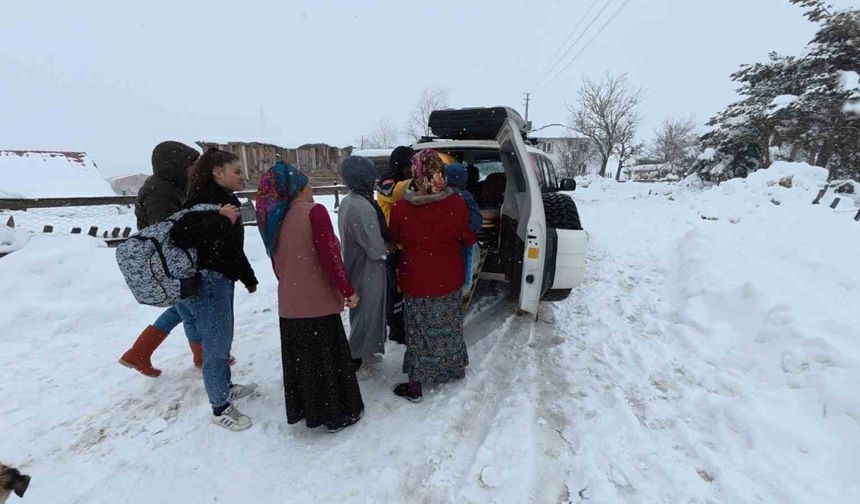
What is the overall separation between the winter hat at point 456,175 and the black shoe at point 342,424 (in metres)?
1.86

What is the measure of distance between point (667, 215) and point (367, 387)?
10389mm

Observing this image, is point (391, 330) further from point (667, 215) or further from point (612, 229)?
point (667, 215)

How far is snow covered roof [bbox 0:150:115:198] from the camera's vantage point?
14.4m

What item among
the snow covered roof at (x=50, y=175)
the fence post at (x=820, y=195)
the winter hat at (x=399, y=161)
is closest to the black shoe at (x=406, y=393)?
the winter hat at (x=399, y=161)

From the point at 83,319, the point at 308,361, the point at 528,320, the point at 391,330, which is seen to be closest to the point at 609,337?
the point at 528,320

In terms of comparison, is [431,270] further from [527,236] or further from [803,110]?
[803,110]

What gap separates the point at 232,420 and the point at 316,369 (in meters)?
0.73

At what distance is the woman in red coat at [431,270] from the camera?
266 centimetres

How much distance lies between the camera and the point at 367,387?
304 centimetres

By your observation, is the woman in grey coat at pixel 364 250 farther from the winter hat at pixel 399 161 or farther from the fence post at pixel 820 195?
the fence post at pixel 820 195

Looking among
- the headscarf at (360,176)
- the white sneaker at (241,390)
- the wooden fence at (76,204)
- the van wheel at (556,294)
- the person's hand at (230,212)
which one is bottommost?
the white sneaker at (241,390)

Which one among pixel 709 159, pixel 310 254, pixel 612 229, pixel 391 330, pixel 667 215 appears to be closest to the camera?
pixel 310 254

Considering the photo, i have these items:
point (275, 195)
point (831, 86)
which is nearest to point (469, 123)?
point (275, 195)

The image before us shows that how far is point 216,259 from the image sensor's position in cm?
237
